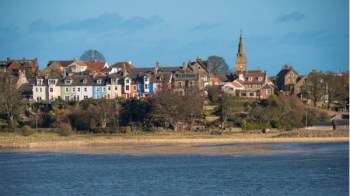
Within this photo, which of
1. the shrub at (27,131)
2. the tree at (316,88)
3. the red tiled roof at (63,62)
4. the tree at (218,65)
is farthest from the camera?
the tree at (218,65)

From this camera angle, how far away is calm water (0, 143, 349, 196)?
37.2 m

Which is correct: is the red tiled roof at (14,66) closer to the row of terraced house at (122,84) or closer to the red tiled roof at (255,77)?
the row of terraced house at (122,84)

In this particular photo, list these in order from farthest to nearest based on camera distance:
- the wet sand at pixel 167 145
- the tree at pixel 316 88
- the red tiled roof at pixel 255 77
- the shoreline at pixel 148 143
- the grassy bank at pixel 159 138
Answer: the red tiled roof at pixel 255 77 → the tree at pixel 316 88 → the grassy bank at pixel 159 138 → the shoreline at pixel 148 143 → the wet sand at pixel 167 145

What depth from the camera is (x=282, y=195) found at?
35000 millimetres

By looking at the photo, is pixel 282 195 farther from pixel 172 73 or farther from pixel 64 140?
pixel 172 73

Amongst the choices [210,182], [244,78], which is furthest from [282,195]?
[244,78]

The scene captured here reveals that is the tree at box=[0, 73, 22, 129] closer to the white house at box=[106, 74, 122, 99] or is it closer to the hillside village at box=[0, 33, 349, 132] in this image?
the hillside village at box=[0, 33, 349, 132]

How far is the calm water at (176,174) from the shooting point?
37.2 metres

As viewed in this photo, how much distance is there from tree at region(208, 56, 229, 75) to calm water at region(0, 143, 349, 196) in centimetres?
6497

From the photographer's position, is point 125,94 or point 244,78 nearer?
point 125,94

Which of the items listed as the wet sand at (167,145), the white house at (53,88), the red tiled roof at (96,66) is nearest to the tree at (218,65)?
the red tiled roof at (96,66)

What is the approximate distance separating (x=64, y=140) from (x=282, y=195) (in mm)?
30123

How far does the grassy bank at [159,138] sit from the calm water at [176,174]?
5.69 metres

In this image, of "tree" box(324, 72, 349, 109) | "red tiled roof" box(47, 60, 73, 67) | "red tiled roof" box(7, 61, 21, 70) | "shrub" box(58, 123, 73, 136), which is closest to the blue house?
"shrub" box(58, 123, 73, 136)
